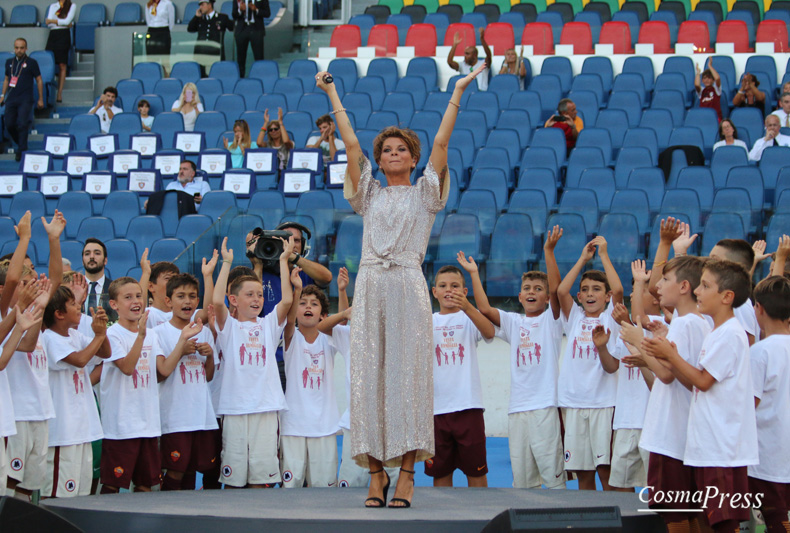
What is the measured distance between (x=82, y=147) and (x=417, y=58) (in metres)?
4.53

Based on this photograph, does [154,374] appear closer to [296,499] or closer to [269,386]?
[269,386]

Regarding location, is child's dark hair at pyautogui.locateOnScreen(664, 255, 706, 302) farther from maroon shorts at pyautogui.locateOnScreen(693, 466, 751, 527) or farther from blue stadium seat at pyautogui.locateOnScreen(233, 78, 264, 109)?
blue stadium seat at pyautogui.locateOnScreen(233, 78, 264, 109)

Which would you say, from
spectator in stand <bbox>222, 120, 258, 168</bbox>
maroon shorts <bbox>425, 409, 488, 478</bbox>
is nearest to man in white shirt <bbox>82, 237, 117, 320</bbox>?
maroon shorts <bbox>425, 409, 488, 478</bbox>

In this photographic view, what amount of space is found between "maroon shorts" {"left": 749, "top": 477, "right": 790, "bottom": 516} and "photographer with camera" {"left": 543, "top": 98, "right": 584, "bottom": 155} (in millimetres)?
7008

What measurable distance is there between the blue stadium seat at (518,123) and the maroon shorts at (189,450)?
258 inches

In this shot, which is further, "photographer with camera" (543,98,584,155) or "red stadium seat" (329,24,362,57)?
"red stadium seat" (329,24,362,57)

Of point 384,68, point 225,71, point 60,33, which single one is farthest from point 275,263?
point 60,33

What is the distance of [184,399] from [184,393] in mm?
32

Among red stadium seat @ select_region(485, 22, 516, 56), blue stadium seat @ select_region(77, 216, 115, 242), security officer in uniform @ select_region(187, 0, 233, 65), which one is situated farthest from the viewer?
security officer in uniform @ select_region(187, 0, 233, 65)

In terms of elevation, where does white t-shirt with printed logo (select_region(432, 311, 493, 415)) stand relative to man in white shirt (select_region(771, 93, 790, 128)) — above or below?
below

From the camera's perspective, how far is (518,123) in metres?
11.2

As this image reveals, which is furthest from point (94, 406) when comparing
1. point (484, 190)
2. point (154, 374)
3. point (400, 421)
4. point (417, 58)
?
point (417, 58)

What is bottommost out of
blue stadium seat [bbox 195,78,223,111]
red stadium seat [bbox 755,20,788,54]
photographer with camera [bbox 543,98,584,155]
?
photographer with camera [bbox 543,98,584,155]

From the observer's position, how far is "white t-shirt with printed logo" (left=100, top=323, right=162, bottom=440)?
16.4 ft
